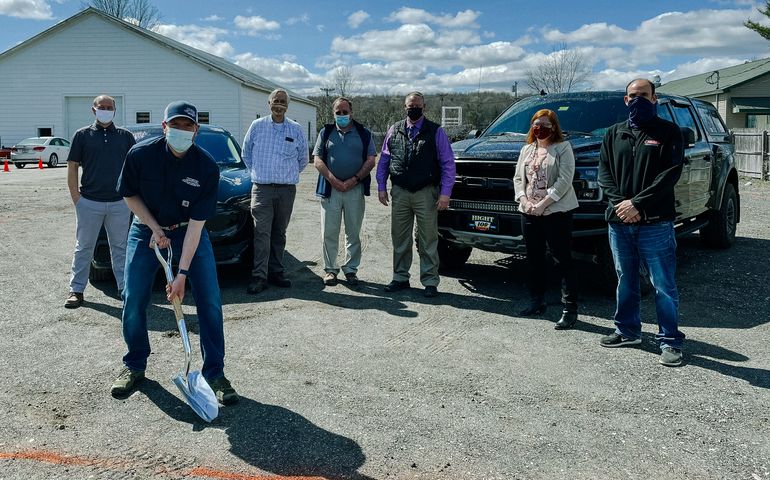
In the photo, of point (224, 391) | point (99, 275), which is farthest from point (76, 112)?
point (224, 391)

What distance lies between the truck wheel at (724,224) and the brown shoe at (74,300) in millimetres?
7875

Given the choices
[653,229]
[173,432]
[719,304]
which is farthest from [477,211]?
[173,432]

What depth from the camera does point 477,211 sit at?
666 centimetres

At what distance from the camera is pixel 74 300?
6.16m

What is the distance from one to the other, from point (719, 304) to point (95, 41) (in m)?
30.3

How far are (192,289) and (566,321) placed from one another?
3.22m

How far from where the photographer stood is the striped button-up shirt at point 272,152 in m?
6.95

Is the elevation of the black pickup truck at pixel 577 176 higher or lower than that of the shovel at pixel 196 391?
higher

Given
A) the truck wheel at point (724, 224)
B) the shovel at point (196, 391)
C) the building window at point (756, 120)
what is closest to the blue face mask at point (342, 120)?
the shovel at point (196, 391)

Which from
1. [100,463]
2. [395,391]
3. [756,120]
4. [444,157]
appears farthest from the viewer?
[756,120]

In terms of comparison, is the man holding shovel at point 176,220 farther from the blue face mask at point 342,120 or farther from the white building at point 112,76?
the white building at point 112,76

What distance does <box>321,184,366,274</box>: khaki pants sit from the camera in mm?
Answer: 7137

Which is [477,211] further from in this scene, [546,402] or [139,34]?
[139,34]

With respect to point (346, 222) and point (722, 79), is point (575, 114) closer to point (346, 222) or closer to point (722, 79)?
point (346, 222)
